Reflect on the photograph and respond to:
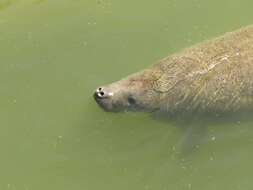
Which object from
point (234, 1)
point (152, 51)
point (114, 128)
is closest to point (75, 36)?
point (152, 51)

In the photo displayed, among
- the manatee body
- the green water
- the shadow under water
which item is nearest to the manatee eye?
the manatee body

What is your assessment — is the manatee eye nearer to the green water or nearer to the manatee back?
the green water

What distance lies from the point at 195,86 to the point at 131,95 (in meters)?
0.90

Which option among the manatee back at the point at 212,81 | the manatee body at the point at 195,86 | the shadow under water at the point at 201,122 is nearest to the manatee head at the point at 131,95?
the manatee body at the point at 195,86

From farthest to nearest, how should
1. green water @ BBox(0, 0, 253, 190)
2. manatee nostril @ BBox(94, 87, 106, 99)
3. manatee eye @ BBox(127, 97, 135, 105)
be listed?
1. manatee eye @ BBox(127, 97, 135, 105)
2. manatee nostril @ BBox(94, 87, 106, 99)
3. green water @ BBox(0, 0, 253, 190)

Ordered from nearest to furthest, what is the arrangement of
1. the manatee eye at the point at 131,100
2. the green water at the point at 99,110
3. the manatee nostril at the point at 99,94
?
1. the green water at the point at 99,110
2. the manatee nostril at the point at 99,94
3. the manatee eye at the point at 131,100

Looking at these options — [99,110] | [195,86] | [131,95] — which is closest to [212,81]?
[195,86]

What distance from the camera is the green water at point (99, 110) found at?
807 cm

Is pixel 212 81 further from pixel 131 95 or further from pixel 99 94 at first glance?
pixel 99 94

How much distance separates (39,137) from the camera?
27.9ft

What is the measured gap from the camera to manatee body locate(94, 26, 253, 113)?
8125mm

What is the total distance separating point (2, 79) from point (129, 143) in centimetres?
234

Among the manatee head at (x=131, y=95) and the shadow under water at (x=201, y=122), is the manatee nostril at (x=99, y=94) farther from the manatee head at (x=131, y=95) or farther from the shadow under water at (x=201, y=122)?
the shadow under water at (x=201, y=122)

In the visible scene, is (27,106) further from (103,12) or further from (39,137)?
(103,12)
